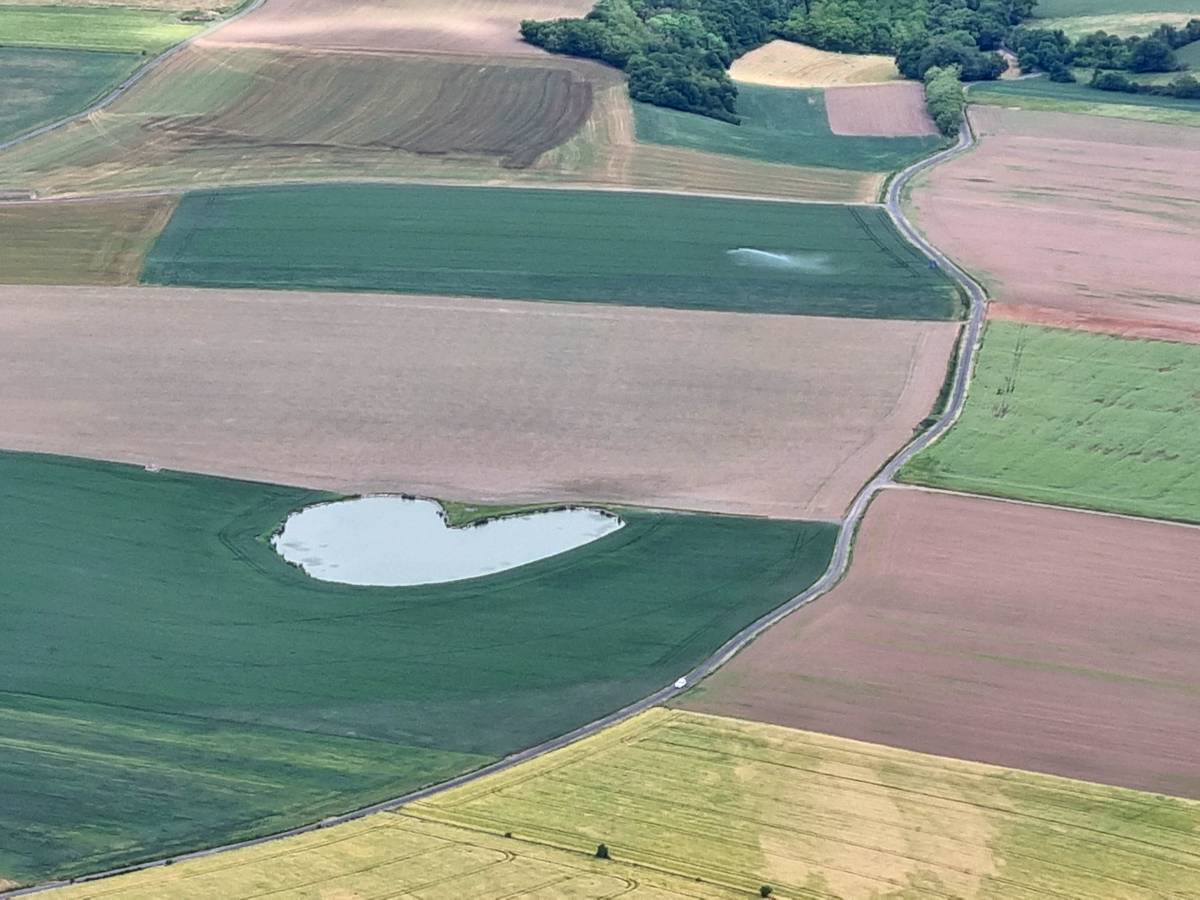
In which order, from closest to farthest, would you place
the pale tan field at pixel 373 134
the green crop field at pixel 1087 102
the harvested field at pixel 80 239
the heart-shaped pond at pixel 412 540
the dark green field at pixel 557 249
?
the heart-shaped pond at pixel 412 540 < the dark green field at pixel 557 249 < the harvested field at pixel 80 239 < the pale tan field at pixel 373 134 < the green crop field at pixel 1087 102

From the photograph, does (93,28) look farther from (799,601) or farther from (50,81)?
(799,601)

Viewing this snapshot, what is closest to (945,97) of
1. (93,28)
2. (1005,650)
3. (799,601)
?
(93,28)

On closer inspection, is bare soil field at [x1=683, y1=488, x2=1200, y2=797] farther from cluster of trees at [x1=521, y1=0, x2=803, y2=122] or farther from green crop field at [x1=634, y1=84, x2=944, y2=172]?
cluster of trees at [x1=521, y1=0, x2=803, y2=122]

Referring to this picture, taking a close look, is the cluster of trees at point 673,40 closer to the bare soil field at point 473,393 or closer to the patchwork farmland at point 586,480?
the patchwork farmland at point 586,480

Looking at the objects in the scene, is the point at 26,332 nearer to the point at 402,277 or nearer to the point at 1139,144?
the point at 402,277

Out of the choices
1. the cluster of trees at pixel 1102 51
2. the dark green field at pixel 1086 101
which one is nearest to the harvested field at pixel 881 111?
the dark green field at pixel 1086 101

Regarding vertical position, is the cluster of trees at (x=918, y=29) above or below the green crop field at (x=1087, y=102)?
above

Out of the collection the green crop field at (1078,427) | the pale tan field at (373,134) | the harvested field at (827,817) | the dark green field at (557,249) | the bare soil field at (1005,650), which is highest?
the pale tan field at (373,134)
